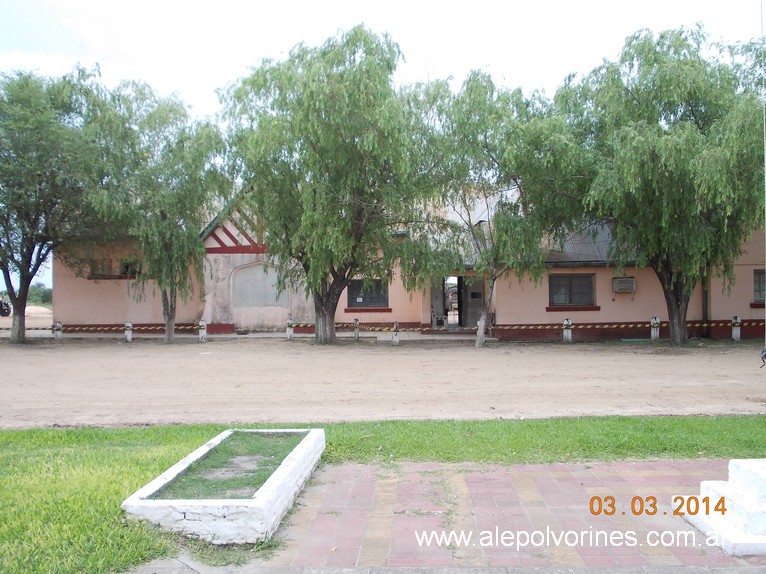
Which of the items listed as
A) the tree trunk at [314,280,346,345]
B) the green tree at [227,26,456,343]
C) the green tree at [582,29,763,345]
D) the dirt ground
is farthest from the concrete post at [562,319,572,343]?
the tree trunk at [314,280,346,345]

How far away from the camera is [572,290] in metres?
24.8

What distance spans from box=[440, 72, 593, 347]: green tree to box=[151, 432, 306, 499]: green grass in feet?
44.7

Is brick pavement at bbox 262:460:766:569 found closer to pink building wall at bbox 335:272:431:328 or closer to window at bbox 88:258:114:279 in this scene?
pink building wall at bbox 335:272:431:328

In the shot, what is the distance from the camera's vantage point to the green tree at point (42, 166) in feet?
66.4

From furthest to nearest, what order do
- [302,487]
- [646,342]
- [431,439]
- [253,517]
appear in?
[646,342]
[431,439]
[302,487]
[253,517]

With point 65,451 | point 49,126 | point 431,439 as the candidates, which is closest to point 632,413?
point 431,439

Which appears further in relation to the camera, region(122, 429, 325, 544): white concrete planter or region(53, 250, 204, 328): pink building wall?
region(53, 250, 204, 328): pink building wall

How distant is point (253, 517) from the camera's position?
170 inches

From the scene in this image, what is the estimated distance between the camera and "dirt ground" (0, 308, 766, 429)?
968 centimetres

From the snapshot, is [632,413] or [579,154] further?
[579,154]

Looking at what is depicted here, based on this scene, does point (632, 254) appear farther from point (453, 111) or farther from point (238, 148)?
point (238, 148)

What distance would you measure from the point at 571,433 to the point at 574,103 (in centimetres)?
1490

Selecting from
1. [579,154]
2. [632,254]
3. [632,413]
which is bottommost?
[632,413]

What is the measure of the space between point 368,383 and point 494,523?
8231mm
